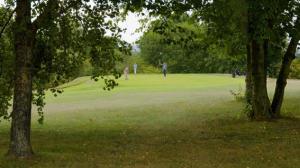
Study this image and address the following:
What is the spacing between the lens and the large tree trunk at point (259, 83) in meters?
18.8

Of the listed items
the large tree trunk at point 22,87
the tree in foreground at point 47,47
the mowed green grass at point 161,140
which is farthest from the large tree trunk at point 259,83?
the large tree trunk at point 22,87

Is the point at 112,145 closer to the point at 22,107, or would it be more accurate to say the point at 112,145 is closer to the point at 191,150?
the point at 191,150

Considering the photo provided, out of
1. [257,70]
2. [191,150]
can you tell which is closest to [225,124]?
[257,70]

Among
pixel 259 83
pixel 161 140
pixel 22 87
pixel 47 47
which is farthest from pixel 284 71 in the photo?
pixel 22 87

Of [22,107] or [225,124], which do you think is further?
[225,124]

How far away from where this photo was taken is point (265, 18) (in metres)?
15.1

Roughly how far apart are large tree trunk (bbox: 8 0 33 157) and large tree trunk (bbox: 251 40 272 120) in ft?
30.4

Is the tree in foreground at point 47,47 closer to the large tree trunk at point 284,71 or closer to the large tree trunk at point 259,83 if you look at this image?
the large tree trunk at point 259,83

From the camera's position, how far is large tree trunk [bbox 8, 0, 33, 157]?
11.4m

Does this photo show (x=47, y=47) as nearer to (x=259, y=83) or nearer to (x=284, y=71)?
(x=259, y=83)

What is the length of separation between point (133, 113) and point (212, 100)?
8.23 m

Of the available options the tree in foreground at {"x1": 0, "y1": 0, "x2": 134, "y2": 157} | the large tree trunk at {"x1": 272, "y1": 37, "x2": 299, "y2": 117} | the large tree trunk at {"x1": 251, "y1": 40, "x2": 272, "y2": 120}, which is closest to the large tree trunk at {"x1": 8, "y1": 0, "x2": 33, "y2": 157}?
the tree in foreground at {"x1": 0, "y1": 0, "x2": 134, "y2": 157}

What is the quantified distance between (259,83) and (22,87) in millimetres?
9675

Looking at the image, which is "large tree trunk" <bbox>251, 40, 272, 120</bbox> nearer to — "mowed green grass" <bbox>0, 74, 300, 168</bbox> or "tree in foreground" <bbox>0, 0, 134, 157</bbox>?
"mowed green grass" <bbox>0, 74, 300, 168</bbox>
